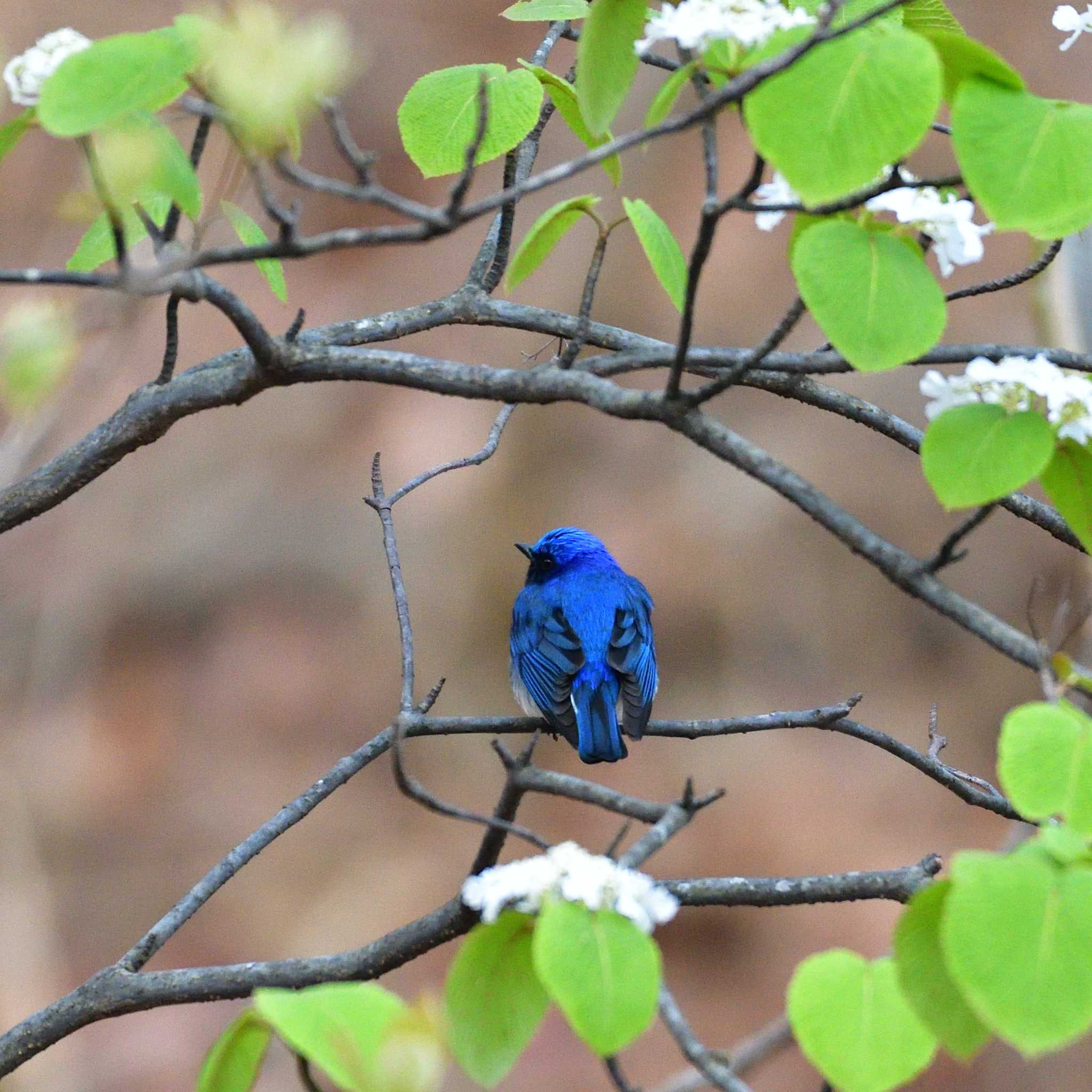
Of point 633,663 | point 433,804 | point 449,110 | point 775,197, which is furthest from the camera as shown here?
Result: point 633,663

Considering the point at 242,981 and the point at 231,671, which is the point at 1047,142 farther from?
the point at 231,671

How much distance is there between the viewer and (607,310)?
712cm

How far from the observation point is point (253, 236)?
5.74ft

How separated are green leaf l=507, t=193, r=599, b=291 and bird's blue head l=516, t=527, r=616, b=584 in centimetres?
234

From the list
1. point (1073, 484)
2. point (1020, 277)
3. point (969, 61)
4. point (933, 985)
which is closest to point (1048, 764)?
point (933, 985)

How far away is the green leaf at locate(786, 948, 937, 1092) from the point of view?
0.94m

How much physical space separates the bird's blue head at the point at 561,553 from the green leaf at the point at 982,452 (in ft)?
9.08

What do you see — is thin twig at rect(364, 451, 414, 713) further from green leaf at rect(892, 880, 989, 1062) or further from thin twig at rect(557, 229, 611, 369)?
green leaf at rect(892, 880, 989, 1062)

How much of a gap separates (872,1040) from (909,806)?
6143mm

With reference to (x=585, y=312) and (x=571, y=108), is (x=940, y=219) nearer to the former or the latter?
(x=585, y=312)

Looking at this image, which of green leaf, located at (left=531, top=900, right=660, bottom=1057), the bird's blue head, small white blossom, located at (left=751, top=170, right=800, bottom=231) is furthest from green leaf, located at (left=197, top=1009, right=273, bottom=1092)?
the bird's blue head

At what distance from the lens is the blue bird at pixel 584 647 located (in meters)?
3.32

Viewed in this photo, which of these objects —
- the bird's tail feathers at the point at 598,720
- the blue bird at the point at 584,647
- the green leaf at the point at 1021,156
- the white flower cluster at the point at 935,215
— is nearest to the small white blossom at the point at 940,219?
the white flower cluster at the point at 935,215

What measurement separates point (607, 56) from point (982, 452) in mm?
601
